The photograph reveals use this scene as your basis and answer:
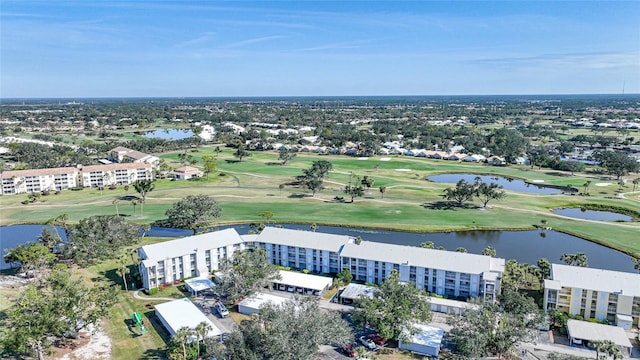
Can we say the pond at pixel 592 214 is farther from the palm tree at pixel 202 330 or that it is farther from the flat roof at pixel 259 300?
the palm tree at pixel 202 330

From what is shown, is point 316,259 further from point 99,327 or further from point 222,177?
point 222,177

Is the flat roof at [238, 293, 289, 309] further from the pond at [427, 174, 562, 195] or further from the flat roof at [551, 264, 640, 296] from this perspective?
the pond at [427, 174, 562, 195]

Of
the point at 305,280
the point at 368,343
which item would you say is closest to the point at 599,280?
the point at 368,343

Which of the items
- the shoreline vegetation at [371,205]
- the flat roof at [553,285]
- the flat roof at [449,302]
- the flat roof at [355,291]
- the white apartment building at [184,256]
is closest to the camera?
the flat roof at [553,285]

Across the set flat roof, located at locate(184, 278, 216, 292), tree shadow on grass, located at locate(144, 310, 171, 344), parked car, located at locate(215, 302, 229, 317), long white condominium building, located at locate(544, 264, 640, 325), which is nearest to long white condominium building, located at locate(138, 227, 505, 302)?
flat roof, located at locate(184, 278, 216, 292)

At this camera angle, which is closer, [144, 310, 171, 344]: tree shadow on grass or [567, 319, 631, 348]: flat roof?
[567, 319, 631, 348]: flat roof

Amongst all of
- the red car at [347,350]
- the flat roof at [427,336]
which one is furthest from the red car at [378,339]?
the red car at [347,350]
